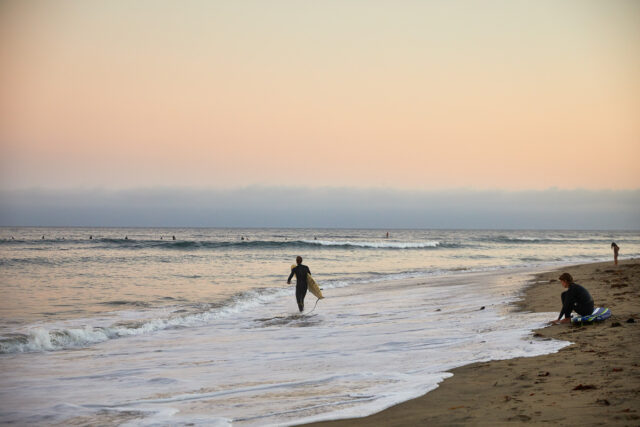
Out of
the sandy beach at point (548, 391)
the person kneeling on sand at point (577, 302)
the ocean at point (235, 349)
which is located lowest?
the ocean at point (235, 349)

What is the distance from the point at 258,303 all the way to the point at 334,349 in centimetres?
881

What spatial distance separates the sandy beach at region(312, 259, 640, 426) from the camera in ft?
15.2

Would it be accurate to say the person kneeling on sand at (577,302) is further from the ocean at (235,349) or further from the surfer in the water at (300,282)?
the surfer in the water at (300,282)

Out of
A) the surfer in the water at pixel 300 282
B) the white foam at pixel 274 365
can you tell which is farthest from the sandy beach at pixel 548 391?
the surfer in the water at pixel 300 282

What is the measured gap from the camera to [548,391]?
5.45 metres

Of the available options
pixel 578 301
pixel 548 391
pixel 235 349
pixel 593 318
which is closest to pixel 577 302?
pixel 578 301

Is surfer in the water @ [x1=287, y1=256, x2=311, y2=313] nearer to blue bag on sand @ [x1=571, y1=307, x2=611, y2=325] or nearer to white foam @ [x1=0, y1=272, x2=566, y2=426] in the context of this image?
white foam @ [x1=0, y1=272, x2=566, y2=426]

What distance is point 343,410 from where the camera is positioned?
5504 millimetres

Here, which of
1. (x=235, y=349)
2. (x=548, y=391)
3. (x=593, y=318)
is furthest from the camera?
(x=235, y=349)

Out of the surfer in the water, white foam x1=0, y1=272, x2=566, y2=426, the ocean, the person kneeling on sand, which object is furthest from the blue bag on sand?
the surfer in the water

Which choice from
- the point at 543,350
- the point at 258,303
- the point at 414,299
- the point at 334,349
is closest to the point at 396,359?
the point at 334,349

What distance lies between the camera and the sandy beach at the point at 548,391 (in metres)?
4.63

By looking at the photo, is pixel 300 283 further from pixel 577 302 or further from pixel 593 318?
pixel 593 318

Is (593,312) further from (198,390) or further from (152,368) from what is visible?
(152,368)
